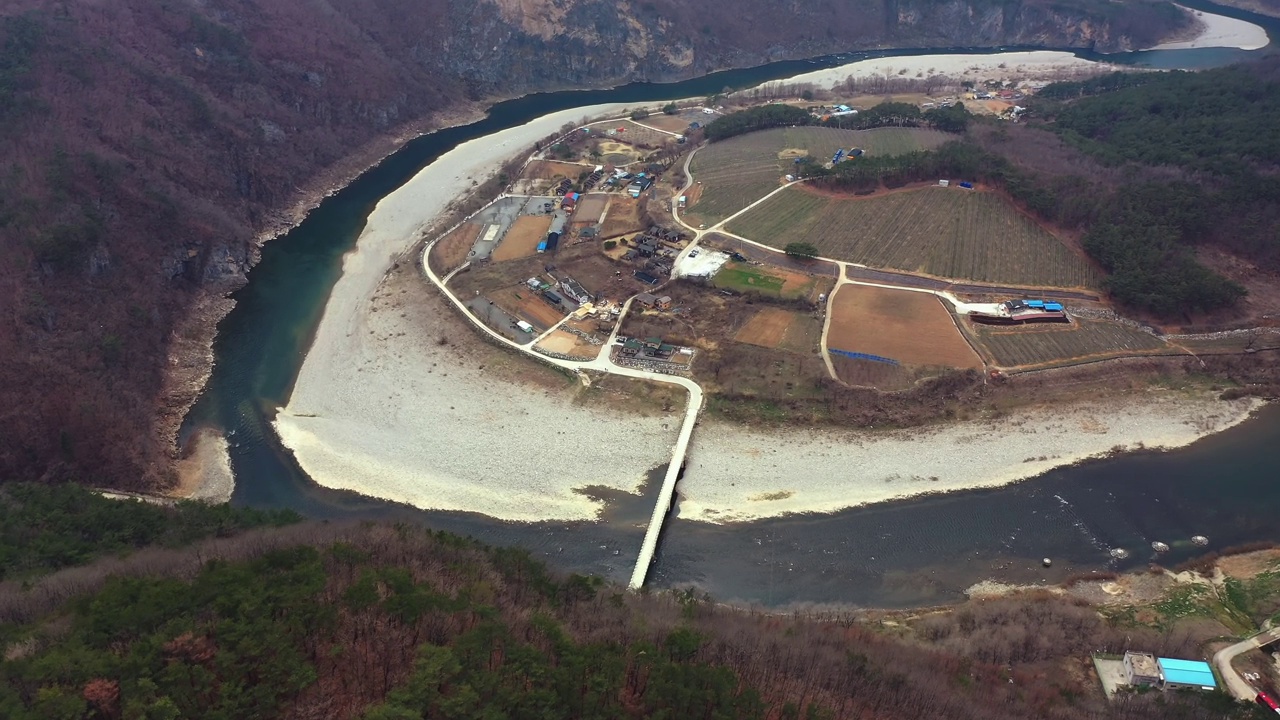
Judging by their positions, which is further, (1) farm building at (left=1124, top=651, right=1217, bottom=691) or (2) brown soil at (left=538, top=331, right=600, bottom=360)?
(2) brown soil at (left=538, top=331, right=600, bottom=360)

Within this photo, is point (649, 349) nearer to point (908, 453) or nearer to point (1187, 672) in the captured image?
point (908, 453)

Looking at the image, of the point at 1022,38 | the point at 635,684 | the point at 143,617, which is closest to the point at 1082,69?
the point at 1022,38

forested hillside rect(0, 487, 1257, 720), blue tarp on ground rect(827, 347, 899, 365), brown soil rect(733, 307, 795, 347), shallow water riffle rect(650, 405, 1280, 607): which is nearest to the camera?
forested hillside rect(0, 487, 1257, 720)

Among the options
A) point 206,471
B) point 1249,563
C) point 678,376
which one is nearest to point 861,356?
point 678,376

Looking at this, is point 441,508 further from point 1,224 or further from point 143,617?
point 1,224

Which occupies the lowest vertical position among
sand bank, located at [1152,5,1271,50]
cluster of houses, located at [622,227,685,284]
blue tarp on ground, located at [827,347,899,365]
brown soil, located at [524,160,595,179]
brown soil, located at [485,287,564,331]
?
blue tarp on ground, located at [827,347,899,365]

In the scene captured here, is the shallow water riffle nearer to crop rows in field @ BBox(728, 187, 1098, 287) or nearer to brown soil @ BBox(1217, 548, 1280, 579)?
brown soil @ BBox(1217, 548, 1280, 579)

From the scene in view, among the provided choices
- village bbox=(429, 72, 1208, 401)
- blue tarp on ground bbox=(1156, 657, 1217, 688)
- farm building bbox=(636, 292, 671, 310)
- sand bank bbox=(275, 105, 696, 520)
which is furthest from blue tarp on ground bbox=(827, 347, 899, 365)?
blue tarp on ground bbox=(1156, 657, 1217, 688)
